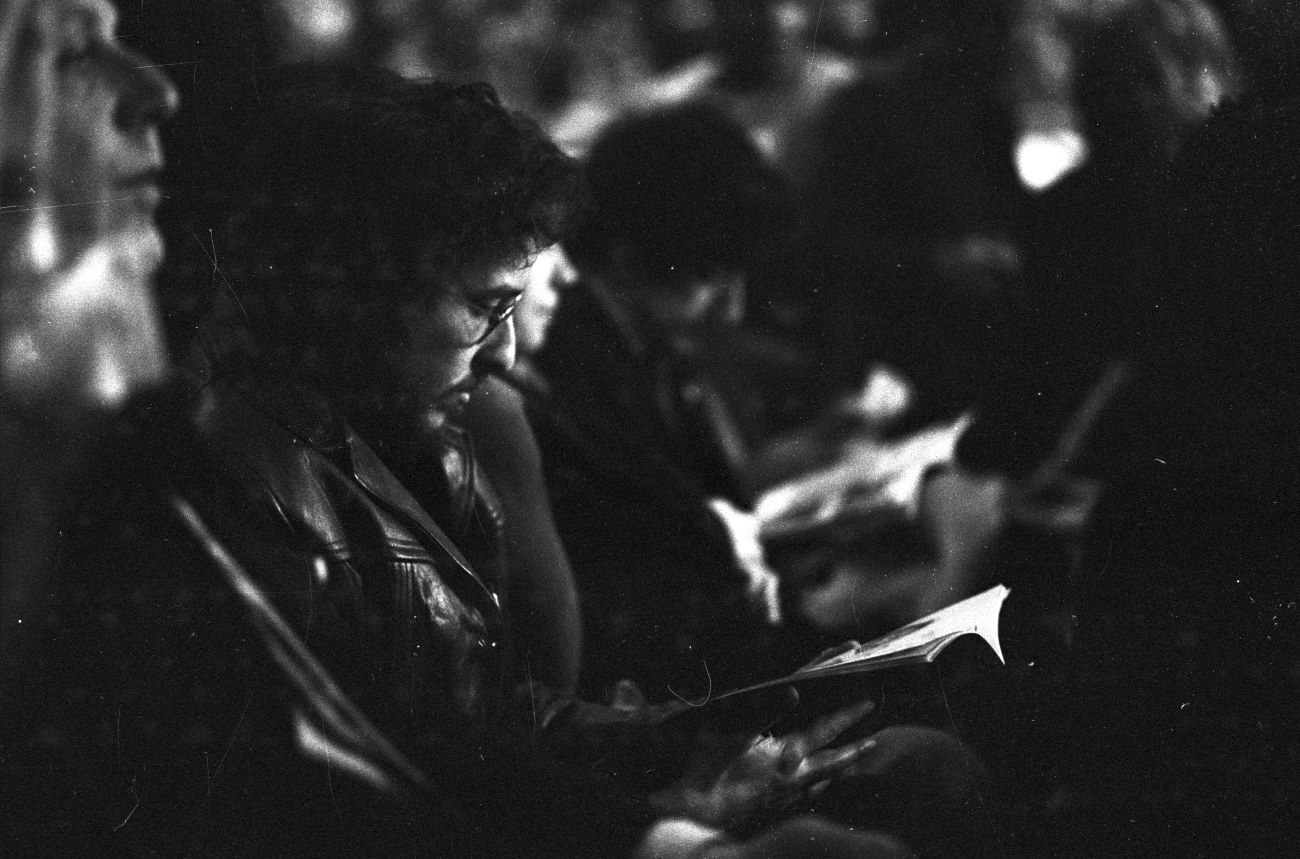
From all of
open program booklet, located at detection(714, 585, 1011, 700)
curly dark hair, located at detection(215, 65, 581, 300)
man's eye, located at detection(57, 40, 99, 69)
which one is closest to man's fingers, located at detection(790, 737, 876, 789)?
open program booklet, located at detection(714, 585, 1011, 700)

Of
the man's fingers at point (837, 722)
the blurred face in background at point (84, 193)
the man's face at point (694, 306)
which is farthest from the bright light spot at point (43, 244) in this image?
the man's fingers at point (837, 722)

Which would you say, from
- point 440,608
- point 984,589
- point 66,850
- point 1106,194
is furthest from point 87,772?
point 1106,194

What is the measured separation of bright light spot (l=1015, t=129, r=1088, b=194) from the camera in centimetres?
150

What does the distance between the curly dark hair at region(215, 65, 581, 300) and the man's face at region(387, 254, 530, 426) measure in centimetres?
2

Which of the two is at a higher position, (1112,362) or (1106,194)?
(1106,194)

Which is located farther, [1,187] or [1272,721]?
[1272,721]

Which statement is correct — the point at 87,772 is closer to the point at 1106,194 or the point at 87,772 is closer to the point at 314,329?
the point at 314,329

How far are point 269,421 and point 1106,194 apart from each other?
1.07m

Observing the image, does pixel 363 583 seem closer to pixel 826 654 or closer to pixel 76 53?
pixel 826 654

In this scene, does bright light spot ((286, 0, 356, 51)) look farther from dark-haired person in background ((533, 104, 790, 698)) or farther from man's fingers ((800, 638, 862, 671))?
man's fingers ((800, 638, 862, 671))

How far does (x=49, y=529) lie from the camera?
1496mm

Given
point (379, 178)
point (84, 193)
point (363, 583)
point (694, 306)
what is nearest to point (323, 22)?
point (379, 178)

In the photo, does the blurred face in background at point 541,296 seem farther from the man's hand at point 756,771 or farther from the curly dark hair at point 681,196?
the man's hand at point 756,771

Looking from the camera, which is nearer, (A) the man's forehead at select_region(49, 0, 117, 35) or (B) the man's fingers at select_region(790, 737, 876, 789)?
(A) the man's forehead at select_region(49, 0, 117, 35)
